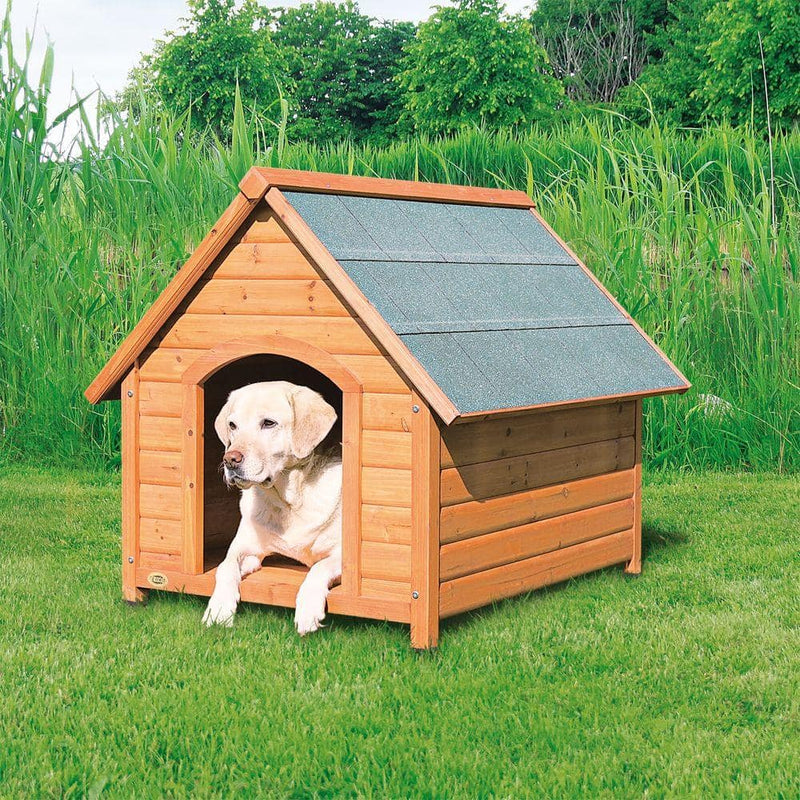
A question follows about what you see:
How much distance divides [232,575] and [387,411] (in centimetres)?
103

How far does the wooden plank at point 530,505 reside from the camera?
15.3ft

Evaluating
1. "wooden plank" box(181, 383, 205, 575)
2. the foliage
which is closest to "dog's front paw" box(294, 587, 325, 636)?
"wooden plank" box(181, 383, 205, 575)

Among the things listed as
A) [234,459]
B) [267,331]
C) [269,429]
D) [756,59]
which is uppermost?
[756,59]

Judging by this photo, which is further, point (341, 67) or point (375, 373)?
point (341, 67)

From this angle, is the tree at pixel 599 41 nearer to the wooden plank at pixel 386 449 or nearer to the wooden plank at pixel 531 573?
the wooden plank at pixel 531 573

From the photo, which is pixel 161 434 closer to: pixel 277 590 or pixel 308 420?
pixel 308 420

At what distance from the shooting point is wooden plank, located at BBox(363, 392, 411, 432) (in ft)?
14.8

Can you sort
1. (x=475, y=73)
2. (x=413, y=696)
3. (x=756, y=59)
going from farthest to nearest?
(x=475, y=73), (x=756, y=59), (x=413, y=696)

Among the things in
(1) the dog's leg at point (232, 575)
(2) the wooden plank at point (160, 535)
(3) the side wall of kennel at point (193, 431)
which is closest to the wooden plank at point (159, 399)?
(3) the side wall of kennel at point (193, 431)

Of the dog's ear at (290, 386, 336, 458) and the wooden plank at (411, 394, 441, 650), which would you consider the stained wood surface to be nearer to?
the wooden plank at (411, 394, 441, 650)

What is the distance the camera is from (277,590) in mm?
4902

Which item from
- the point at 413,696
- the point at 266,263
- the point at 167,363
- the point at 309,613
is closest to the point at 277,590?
the point at 309,613

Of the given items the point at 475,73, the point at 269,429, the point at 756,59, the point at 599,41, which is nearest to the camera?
the point at 269,429

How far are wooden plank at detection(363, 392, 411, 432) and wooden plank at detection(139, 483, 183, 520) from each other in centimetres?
107
